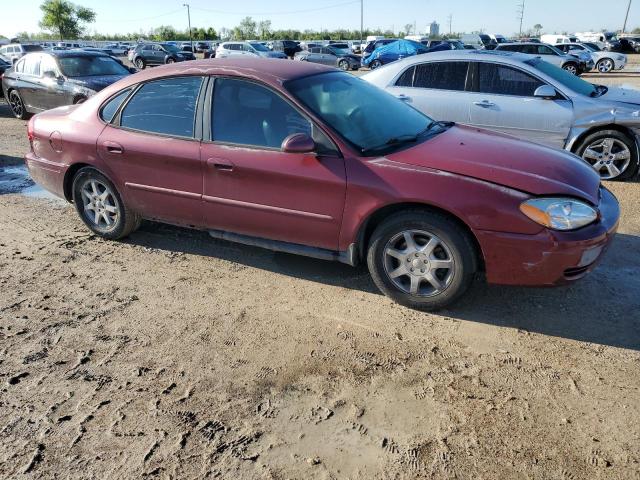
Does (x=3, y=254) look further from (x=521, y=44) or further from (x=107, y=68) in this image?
(x=521, y=44)

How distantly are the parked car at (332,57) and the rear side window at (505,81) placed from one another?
80.9 ft

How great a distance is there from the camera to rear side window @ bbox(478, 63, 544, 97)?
6.76 metres

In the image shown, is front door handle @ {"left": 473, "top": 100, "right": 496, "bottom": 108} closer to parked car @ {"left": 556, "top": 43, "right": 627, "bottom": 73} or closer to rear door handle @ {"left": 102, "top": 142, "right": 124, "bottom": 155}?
rear door handle @ {"left": 102, "top": 142, "right": 124, "bottom": 155}

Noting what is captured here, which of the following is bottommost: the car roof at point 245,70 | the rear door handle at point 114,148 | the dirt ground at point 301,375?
the dirt ground at point 301,375

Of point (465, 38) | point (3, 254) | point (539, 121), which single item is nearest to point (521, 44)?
point (539, 121)

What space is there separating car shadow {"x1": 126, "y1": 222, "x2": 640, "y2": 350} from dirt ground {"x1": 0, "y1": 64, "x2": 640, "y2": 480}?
0.02m

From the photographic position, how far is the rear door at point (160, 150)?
425cm

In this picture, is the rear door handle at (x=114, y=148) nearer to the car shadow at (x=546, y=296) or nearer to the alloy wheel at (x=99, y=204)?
the alloy wheel at (x=99, y=204)

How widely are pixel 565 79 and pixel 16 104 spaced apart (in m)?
11.6

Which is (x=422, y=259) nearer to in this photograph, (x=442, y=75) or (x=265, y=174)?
(x=265, y=174)

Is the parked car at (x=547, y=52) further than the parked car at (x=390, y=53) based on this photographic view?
No

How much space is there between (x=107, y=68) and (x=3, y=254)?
7744 mm

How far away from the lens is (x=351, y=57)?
3312 centimetres

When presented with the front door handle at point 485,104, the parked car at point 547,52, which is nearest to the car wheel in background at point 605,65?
the parked car at point 547,52
